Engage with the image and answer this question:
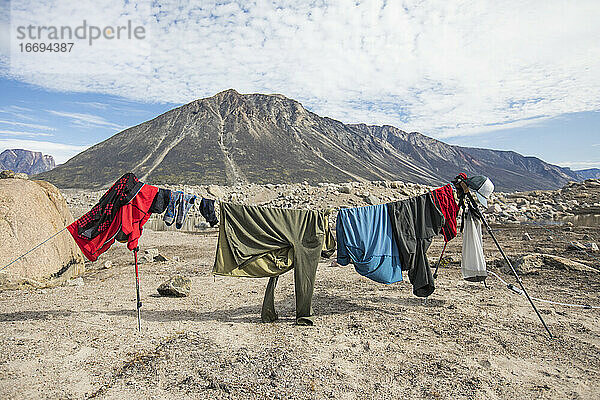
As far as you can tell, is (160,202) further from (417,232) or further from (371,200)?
(371,200)

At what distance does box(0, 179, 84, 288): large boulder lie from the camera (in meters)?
8.73

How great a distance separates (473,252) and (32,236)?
10706 mm

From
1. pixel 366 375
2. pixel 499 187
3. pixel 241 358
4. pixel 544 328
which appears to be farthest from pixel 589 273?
pixel 499 187

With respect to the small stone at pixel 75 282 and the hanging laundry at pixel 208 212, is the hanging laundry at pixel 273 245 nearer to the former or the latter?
the hanging laundry at pixel 208 212

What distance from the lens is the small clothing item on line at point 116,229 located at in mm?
6473

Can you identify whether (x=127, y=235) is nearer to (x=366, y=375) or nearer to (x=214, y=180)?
(x=366, y=375)

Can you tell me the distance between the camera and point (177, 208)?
294 inches

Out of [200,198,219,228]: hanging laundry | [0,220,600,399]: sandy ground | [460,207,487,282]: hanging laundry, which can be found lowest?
[0,220,600,399]: sandy ground

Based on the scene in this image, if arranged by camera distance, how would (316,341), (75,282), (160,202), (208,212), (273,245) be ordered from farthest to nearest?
(75,282) → (208,212) → (160,202) → (273,245) → (316,341)

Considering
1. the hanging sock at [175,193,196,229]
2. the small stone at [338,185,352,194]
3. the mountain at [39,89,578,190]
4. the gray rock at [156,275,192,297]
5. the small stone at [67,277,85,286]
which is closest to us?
the hanging sock at [175,193,196,229]

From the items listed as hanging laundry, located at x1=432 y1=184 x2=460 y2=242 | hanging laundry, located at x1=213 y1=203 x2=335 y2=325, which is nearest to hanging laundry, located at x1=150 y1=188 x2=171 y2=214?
hanging laundry, located at x1=213 y1=203 x2=335 y2=325

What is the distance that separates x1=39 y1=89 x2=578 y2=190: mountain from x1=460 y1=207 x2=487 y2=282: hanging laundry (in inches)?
2644

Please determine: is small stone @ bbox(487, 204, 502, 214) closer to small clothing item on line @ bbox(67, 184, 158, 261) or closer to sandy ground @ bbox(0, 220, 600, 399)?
sandy ground @ bbox(0, 220, 600, 399)

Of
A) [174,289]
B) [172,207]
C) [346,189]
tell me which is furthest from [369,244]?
[346,189]
